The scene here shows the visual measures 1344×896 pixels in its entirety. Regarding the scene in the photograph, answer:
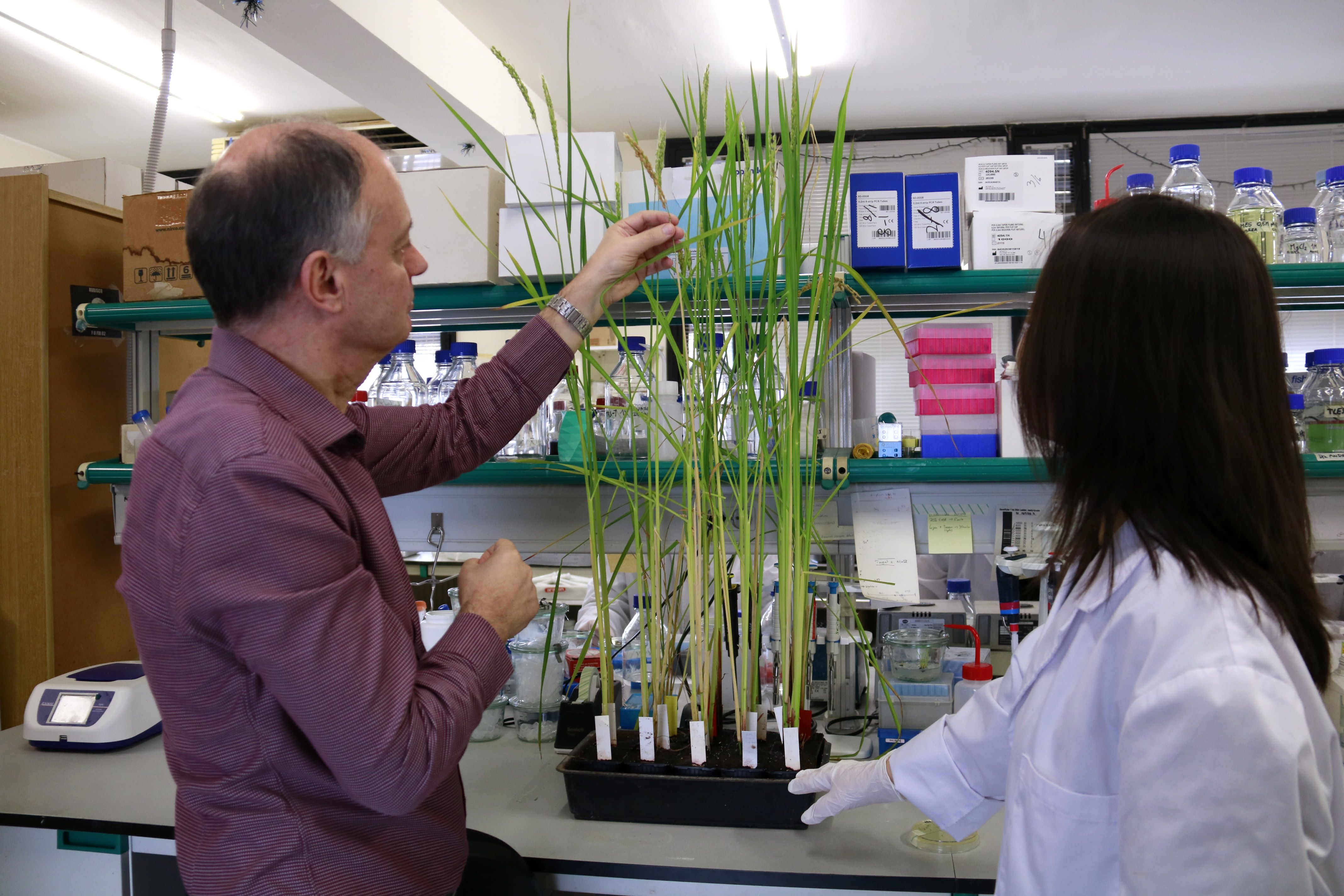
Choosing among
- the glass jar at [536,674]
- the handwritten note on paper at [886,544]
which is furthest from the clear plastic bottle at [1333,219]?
the glass jar at [536,674]

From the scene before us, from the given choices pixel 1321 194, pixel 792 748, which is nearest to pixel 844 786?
pixel 792 748

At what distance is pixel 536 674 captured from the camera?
6.04 feet

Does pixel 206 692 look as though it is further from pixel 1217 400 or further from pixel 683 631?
pixel 1217 400

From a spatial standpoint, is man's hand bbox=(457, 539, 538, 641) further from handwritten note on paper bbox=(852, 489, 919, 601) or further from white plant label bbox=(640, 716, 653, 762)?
handwritten note on paper bbox=(852, 489, 919, 601)

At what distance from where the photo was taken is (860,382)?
1880 mm

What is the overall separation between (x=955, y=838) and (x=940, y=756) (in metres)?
0.14

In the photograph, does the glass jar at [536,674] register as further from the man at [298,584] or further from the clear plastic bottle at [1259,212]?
the clear plastic bottle at [1259,212]

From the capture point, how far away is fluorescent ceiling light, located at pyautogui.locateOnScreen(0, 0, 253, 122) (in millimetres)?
3604

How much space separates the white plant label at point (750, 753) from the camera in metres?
1.30

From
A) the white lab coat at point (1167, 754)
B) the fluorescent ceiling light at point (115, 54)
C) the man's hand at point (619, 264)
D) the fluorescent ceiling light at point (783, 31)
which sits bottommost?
the white lab coat at point (1167, 754)

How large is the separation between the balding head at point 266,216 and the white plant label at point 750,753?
2.88ft

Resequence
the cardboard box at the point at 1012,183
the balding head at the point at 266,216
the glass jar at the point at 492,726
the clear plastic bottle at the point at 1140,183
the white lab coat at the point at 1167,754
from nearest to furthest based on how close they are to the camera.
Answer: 1. the white lab coat at the point at 1167,754
2. the balding head at the point at 266,216
3. the clear plastic bottle at the point at 1140,183
4. the cardboard box at the point at 1012,183
5. the glass jar at the point at 492,726

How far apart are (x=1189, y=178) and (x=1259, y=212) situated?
0.14 metres

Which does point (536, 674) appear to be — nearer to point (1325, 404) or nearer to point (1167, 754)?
point (1167, 754)
